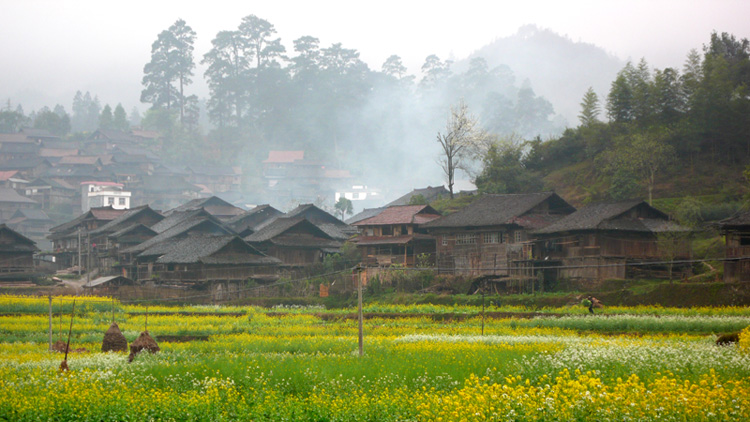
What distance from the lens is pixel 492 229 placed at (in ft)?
161

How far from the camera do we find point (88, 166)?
10438 cm

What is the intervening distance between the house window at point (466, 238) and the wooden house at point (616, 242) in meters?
6.11

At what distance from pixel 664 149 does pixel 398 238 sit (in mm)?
21126

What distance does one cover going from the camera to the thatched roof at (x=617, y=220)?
4193cm

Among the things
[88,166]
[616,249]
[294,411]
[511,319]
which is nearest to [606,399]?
[294,411]

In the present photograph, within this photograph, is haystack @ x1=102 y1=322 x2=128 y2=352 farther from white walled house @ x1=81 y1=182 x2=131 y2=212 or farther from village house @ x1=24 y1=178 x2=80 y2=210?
village house @ x1=24 y1=178 x2=80 y2=210

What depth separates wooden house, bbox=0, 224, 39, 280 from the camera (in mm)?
61375

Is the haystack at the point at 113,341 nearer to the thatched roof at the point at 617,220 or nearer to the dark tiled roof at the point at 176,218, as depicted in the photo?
the thatched roof at the point at 617,220

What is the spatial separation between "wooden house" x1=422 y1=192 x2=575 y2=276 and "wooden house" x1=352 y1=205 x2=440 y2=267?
2.29 m

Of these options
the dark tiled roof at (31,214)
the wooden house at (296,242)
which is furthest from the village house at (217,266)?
the dark tiled roof at (31,214)

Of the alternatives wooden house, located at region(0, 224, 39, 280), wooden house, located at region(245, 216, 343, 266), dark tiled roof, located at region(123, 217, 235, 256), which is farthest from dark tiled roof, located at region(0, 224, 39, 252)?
wooden house, located at region(245, 216, 343, 266)

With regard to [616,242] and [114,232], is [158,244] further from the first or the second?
[616,242]

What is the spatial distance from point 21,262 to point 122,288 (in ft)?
57.9

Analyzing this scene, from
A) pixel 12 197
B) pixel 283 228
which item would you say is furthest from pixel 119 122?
pixel 283 228
